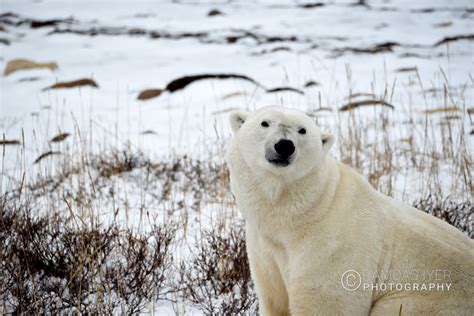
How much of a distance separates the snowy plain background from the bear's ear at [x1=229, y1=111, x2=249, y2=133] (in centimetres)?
152

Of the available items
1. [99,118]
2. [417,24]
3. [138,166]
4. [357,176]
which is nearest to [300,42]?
[417,24]

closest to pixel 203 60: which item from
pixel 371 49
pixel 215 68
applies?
pixel 215 68

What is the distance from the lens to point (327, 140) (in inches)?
83.6

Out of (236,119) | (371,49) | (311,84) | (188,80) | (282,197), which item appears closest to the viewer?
(282,197)

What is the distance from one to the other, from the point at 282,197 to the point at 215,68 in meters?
8.92

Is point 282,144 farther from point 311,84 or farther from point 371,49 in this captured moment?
point 371,49

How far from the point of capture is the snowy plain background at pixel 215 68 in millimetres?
5671

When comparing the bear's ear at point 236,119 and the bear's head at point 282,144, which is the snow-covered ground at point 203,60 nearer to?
the bear's ear at point 236,119

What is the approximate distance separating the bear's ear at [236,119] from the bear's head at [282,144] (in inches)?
4.3

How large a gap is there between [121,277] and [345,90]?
6.35 metres

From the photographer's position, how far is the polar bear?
6.15ft

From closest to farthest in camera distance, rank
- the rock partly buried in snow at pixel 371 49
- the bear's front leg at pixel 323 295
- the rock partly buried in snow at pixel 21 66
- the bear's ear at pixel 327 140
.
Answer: the bear's front leg at pixel 323 295 < the bear's ear at pixel 327 140 < the rock partly buried in snow at pixel 21 66 < the rock partly buried in snow at pixel 371 49

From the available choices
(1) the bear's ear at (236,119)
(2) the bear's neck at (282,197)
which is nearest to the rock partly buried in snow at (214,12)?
(1) the bear's ear at (236,119)

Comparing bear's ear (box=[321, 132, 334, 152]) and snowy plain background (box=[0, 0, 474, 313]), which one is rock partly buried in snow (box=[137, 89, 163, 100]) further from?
bear's ear (box=[321, 132, 334, 152])
